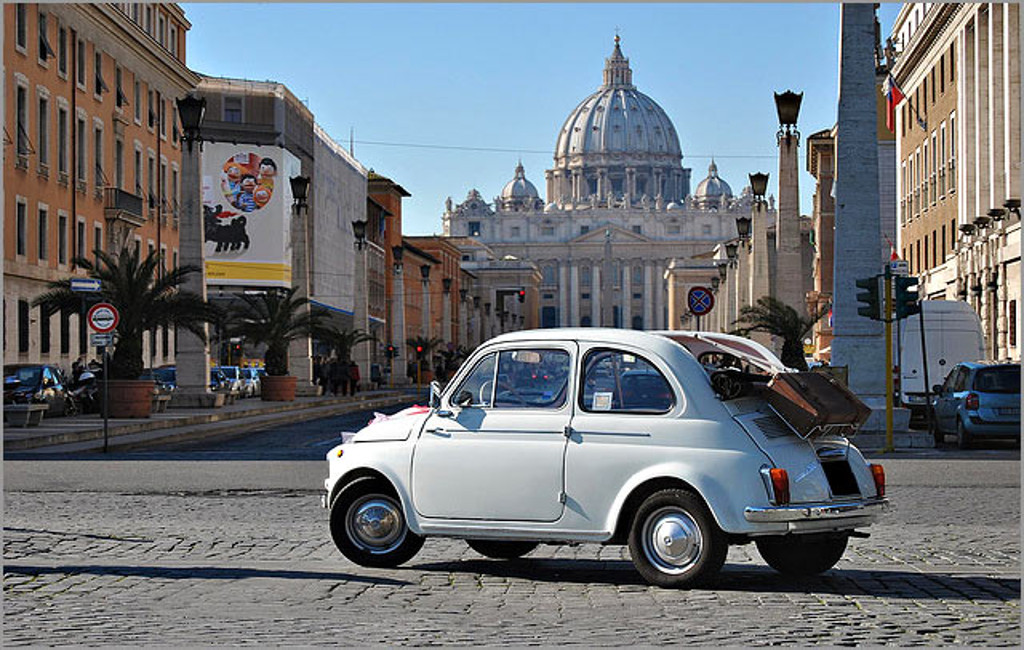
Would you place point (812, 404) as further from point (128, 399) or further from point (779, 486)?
point (128, 399)

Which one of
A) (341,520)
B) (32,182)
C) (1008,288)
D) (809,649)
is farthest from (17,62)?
(809,649)

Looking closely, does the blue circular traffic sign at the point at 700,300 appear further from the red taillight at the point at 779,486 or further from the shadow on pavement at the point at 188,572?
the red taillight at the point at 779,486

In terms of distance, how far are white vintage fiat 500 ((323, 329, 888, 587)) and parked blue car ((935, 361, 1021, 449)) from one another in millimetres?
15511

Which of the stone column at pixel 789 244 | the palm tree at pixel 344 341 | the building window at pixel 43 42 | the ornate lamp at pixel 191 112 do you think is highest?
the building window at pixel 43 42

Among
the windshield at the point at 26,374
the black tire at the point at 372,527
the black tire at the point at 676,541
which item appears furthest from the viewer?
the windshield at the point at 26,374

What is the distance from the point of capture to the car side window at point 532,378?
10469 mm

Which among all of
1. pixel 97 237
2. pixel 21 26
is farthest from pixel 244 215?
pixel 21 26

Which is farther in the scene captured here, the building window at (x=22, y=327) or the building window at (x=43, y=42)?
the building window at (x=43, y=42)

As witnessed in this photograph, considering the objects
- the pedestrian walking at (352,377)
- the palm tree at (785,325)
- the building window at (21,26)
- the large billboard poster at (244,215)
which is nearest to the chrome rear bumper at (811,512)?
the palm tree at (785,325)

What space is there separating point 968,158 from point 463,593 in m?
46.2

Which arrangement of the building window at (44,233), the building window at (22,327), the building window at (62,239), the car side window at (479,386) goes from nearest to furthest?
the car side window at (479,386), the building window at (22,327), the building window at (44,233), the building window at (62,239)

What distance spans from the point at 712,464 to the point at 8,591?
414 centimetres

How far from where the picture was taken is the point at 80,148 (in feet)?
181

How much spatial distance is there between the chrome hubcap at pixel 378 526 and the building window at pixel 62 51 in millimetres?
44454
